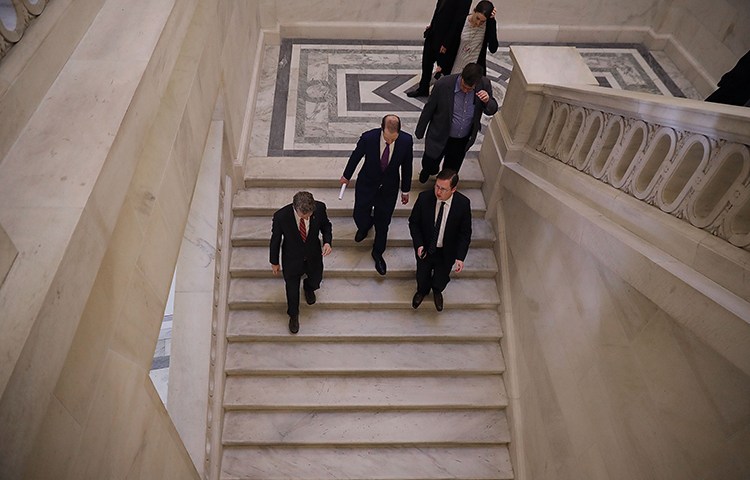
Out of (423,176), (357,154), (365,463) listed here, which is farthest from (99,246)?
(423,176)

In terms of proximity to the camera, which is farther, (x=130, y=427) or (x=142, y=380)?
(x=142, y=380)

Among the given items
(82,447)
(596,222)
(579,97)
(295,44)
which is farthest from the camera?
(295,44)

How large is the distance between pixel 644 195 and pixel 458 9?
140 inches

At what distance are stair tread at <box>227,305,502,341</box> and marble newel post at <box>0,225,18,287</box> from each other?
3.44 meters

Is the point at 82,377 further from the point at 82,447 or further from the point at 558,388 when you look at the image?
the point at 558,388

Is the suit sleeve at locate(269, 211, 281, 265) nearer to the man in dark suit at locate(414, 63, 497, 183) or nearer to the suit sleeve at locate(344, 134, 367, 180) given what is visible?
the suit sleeve at locate(344, 134, 367, 180)

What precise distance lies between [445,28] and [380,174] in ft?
8.08

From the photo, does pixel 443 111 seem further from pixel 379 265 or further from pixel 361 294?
pixel 361 294

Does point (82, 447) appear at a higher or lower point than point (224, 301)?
higher

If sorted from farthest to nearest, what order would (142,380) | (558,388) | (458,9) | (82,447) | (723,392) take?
(458,9), (558,388), (142,380), (723,392), (82,447)

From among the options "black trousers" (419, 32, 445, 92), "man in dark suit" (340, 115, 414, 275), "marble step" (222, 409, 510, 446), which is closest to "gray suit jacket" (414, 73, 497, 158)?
"man in dark suit" (340, 115, 414, 275)

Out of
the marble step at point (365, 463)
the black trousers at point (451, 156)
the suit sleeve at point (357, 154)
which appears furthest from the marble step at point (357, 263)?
the marble step at point (365, 463)

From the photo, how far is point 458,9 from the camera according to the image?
18.2ft

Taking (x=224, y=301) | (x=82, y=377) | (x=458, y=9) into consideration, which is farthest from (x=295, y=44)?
(x=82, y=377)
